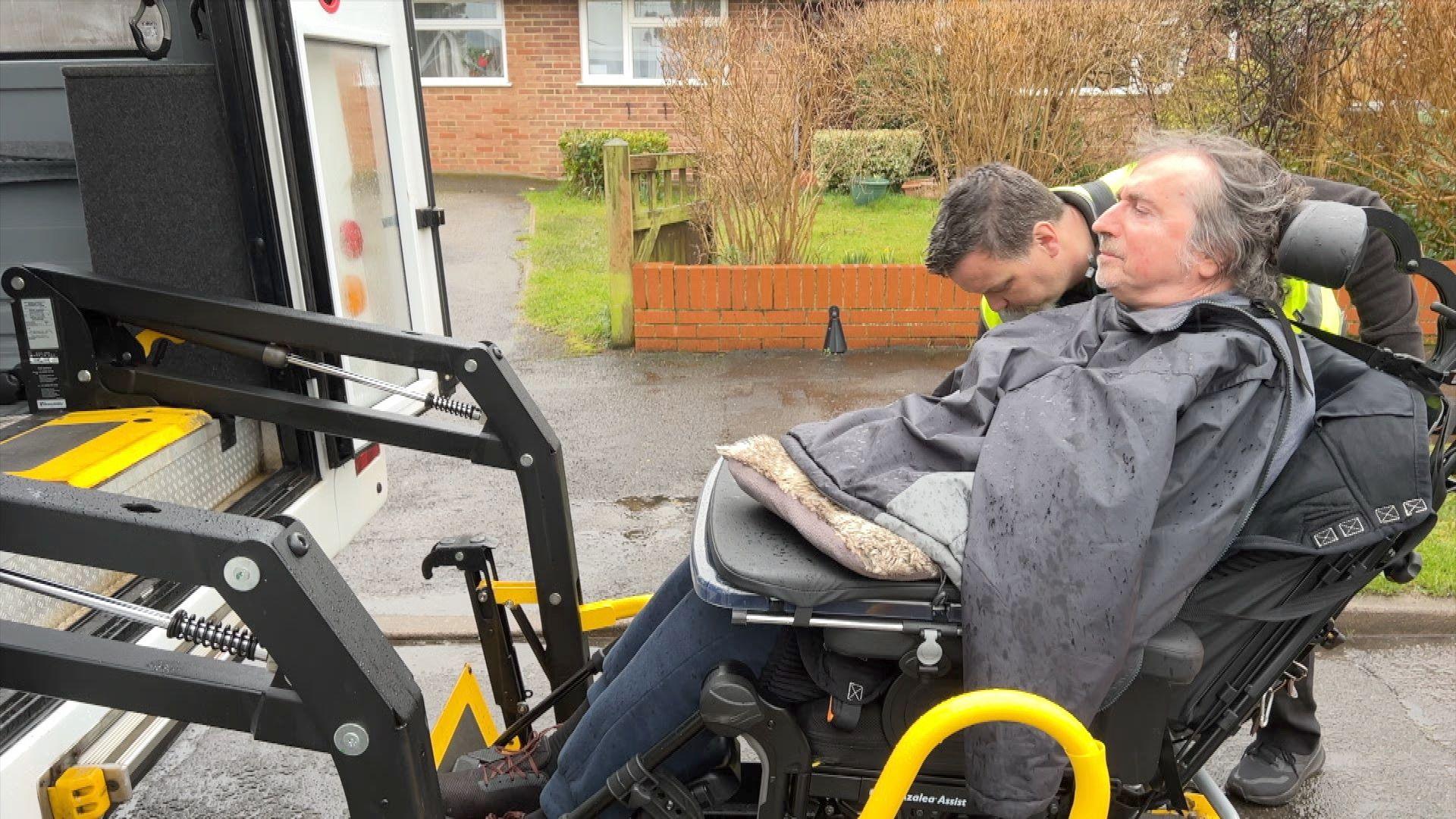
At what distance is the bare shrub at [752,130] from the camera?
7180 millimetres

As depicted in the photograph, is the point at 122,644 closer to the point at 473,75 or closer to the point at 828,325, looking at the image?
the point at 828,325

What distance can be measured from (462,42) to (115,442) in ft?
47.8

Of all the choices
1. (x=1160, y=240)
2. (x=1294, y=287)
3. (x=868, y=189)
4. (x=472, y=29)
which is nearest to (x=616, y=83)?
(x=472, y=29)

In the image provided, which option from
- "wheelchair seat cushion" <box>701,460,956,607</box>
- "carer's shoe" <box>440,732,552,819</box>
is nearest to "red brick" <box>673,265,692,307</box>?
"carer's shoe" <box>440,732,552,819</box>

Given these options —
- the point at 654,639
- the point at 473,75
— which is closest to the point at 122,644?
the point at 654,639

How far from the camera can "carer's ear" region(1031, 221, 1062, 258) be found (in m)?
2.67

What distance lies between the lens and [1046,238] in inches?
106

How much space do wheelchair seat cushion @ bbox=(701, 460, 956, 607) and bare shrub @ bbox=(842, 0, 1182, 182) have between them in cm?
632

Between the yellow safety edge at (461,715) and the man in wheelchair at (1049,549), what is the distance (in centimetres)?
59

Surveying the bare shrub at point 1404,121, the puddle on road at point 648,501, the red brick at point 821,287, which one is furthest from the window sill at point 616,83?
the puddle on road at point 648,501

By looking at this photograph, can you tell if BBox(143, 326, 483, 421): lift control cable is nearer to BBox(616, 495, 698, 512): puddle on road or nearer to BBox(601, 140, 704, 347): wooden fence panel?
BBox(616, 495, 698, 512): puddle on road

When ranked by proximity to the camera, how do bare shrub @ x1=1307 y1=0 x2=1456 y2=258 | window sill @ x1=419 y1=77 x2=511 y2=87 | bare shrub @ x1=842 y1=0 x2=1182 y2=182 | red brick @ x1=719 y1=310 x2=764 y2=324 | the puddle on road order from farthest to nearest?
window sill @ x1=419 y1=77 x2=511 y2=87 → bare shrub @ x1=842 y1=0 x2=1182 y2=182 → red brick @ x1=719 y1=310 x2=764 y2=324 → bare shrub @ x1=1307 y1=0 x2=1456 y2=258 → the puddle on road

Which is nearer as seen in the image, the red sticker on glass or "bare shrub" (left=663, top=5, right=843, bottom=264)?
the red sticker on glass

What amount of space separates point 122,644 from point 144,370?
5.37ft
